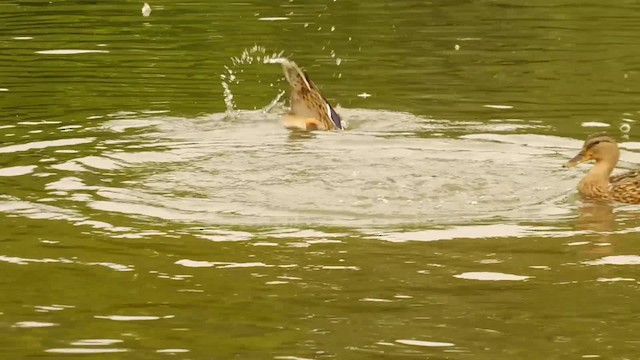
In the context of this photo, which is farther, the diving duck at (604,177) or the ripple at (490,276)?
the diving duck at (604,177)

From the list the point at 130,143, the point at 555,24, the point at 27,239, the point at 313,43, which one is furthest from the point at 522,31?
the point at 27,239

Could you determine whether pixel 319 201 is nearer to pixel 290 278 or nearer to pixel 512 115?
pixel 290 278

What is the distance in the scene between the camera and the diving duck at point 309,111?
15.4 m

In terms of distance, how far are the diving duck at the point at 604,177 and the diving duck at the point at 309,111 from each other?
3085 millimetres

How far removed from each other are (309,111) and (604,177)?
150 inches

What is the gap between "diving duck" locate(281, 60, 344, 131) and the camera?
1539 cm

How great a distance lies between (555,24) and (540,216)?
37.9ft

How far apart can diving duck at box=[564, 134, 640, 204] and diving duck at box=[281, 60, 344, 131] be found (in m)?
3.08

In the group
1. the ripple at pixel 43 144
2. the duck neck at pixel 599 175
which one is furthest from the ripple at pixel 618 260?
the ripple at pixel 43 144

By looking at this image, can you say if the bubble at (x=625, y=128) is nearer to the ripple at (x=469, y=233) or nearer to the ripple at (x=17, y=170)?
the ripple at (x=469, y=233)

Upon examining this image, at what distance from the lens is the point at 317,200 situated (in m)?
11.7

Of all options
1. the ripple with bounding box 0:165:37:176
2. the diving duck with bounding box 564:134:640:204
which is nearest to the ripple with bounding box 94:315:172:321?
the ripple with bounding box 0:165:37:176

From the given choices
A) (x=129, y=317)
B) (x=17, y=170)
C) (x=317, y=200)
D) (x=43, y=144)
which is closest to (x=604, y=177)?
(x=317, y=200)

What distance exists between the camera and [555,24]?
2250 cm
